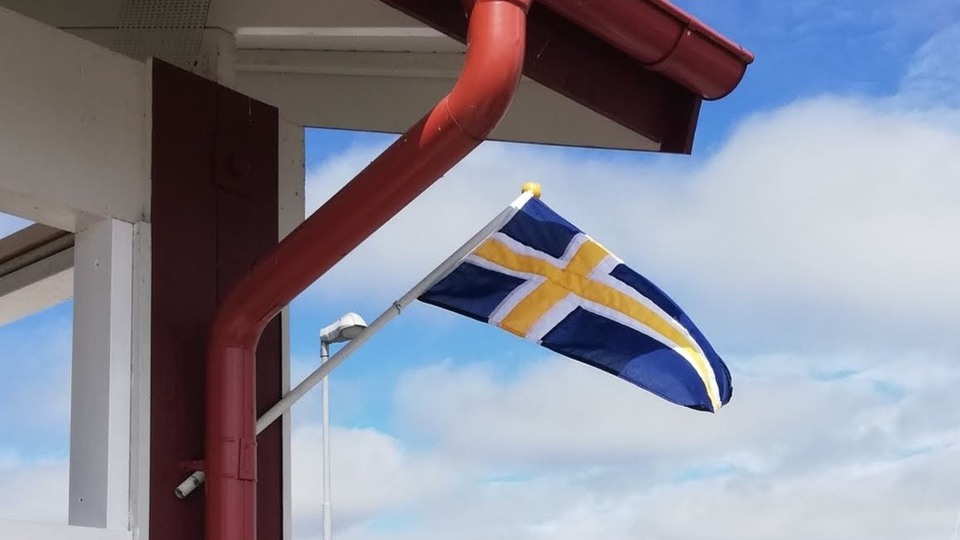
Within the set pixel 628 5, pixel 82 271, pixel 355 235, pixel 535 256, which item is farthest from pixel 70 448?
pixel 628 5

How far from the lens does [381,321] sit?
4.34 meters

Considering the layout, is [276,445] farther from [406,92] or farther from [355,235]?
[406,92]

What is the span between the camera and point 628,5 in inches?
163

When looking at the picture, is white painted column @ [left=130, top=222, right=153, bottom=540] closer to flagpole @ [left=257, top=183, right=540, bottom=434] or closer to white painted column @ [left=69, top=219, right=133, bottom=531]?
white painted column @ [left=69, top=219, right=133, bottom=531]

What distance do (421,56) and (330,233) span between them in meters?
1.47

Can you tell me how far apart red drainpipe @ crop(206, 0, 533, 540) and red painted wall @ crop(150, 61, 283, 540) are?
0.10 metres

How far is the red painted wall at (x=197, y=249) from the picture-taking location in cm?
402

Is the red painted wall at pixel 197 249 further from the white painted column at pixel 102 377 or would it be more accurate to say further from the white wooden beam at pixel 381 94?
the white wooden beam at pixel 381 94

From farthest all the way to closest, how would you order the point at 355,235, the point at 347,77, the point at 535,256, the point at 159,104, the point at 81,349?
1. the point at 347,77
2. the point at 535,256
3. the point at 159,104
4. the point at 81,349
5. the point at 355,235

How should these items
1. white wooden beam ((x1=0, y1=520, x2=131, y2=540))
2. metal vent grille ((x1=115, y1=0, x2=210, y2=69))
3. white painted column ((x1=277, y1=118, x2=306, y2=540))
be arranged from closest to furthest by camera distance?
white wooden beam ((x1=0, y1=520, x2=131, y2=540)), white painted column ((x1=277, y1=118, x2=306, y2=540)), metal vent grille ((x1=115, y1=0, x2=210, y2=69))

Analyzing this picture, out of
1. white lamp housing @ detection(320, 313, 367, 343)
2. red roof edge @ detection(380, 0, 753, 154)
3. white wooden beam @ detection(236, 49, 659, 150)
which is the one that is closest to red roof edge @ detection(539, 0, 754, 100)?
red roof edge @ detection(380, 0, 753, 154)

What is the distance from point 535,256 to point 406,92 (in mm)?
897

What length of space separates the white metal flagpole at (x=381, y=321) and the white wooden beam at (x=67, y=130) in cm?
67

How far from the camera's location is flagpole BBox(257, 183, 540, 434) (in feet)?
13.8
